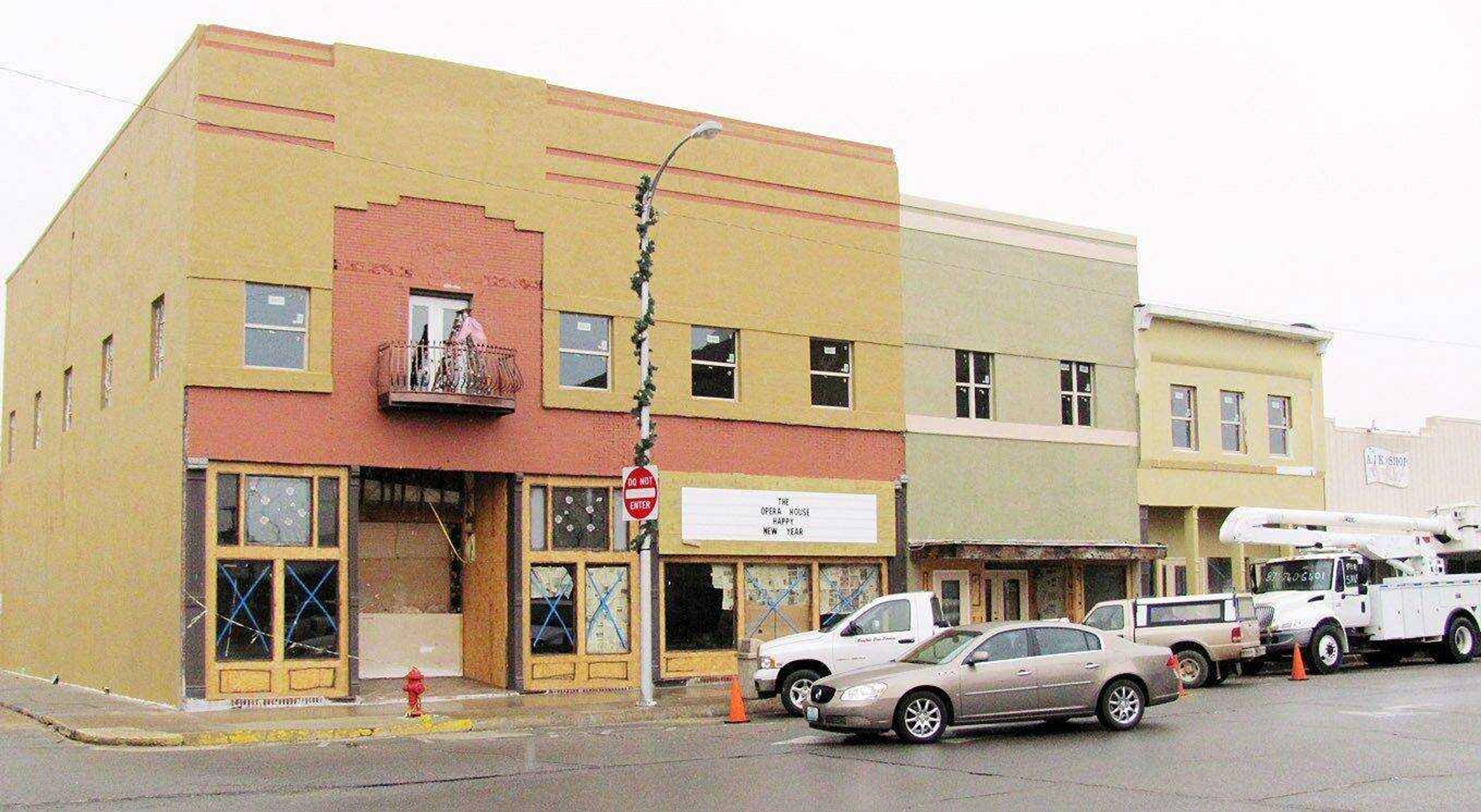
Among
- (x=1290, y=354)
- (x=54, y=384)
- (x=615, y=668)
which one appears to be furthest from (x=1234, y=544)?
(x=54, y=384)

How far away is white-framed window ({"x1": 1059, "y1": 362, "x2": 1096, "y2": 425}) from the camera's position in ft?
103

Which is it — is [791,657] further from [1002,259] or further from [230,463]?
[1002,259]

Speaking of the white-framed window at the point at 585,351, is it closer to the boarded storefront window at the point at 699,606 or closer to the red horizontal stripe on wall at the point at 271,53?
the boarded storefront window at the point at 699,606

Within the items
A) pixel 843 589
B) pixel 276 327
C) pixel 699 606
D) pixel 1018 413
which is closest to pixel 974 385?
pixel 1018 413

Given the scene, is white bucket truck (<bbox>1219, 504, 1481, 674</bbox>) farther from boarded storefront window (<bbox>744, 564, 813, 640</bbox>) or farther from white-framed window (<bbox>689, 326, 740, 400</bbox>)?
white-framed window (<bbox>689, 326, 740, 400</bbox>)

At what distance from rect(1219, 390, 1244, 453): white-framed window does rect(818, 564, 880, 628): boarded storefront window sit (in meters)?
10.8

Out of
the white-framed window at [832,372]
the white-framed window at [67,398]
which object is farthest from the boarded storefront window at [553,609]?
the white-framed window at [67,398]

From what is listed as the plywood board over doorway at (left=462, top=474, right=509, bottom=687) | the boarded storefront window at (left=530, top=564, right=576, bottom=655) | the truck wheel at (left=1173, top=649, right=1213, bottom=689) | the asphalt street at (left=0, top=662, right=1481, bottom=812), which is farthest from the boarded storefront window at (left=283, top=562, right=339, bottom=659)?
the truck wheel at (left=1173, top=649, right=1213, bottom=689)

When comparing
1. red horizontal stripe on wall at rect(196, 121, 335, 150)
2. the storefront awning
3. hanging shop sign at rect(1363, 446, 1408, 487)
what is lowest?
the storefront awning

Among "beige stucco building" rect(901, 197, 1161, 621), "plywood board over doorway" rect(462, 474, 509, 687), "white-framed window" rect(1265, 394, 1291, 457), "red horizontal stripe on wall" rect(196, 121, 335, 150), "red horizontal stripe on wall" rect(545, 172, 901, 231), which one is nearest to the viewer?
"red horizontal stripe on wall" rect(196, 121, 335, 150)

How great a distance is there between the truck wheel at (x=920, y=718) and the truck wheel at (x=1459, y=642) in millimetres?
16232

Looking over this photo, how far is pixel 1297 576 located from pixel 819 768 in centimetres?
1656

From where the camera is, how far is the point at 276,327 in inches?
886

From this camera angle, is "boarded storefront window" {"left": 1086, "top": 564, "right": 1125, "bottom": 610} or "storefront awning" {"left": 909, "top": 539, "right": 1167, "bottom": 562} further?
"boarded storefront window" {"left": 1086, "top": 564, "right": 1125, "bottom": 610}
